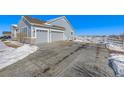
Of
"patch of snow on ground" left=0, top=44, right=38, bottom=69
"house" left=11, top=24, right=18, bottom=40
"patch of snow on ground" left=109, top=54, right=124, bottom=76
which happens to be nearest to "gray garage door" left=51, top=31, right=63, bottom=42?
"patch of snow on ground" left=0, top=44, right=38, bottom=69

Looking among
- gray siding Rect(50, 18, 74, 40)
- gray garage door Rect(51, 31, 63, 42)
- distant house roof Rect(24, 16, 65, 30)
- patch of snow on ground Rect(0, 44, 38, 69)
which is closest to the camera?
patch of snow on ground Rect(0, 44, 38, 69)

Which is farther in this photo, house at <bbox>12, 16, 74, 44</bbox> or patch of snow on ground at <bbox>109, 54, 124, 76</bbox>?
house at <bbox>12, 16, 74, 44</bbox>

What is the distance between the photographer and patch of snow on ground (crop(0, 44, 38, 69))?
4812 mm

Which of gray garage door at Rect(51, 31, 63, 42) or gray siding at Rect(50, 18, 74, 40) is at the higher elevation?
gray siding at Rect(50, 18, 74, 40)

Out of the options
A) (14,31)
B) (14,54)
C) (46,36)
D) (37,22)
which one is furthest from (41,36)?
(14,54)

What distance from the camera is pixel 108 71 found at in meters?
4.21

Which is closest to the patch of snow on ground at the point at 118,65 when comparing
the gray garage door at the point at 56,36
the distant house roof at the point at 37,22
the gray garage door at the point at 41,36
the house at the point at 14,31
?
the gray garage door at the point at 56,36

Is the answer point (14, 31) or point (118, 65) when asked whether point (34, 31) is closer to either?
point (14, 31)

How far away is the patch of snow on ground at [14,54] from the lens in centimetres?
481

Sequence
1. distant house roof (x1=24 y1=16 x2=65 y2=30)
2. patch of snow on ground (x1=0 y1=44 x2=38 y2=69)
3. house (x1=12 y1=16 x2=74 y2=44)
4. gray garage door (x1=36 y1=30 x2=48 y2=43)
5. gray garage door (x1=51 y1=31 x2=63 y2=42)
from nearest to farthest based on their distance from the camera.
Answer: patch of snow on ground (x1=0 y1=44 x2=38 y2=69)
distant house roof (x1=24 y1=16 x2=65 y2=30)
house (x1=12 y1=16 x2=74 y2=44)
gray garage door (x1=36 y1=30 x2=48 y2=43)
gray garage door (x1=51 y1=31 x2=63 y2=42)

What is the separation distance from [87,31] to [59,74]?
2.62 m

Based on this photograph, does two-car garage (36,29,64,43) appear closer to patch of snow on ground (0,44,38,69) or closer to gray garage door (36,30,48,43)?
gray garage door (36,30,48,43)
